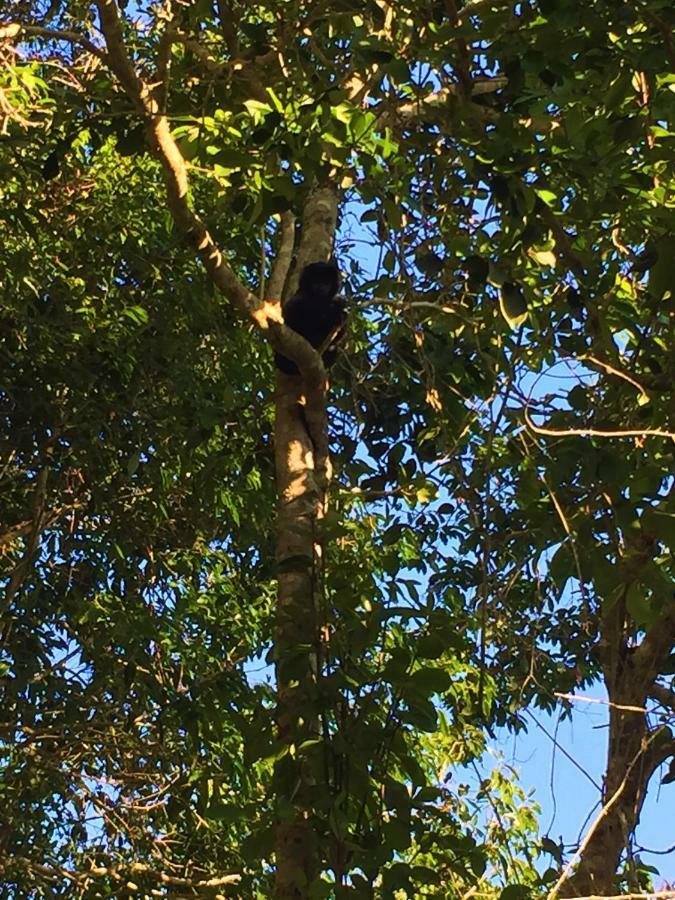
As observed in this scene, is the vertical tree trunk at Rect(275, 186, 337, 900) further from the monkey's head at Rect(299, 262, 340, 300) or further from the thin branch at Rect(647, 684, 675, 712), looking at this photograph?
the thin branch at Rect(647, 684, 675, 712)

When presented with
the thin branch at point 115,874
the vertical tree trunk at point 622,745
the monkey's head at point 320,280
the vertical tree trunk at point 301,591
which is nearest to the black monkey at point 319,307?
the monkey's head at point 320,280

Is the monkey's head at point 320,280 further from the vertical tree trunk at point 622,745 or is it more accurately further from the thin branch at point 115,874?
the thin branch at point 115,874

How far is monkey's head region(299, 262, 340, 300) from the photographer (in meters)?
3.68

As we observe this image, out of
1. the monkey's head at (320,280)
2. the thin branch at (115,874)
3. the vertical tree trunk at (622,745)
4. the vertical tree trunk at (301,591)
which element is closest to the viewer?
the vertical tree trunk at (301,591)

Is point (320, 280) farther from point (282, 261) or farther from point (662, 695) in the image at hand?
point (662, 695)

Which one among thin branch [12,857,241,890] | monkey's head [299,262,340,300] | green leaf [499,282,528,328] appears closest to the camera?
green leaf [499,282,528,328]

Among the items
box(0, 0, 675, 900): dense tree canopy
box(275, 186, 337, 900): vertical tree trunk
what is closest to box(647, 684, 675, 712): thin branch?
box(0, 0, 675, 900): dense tree canopy

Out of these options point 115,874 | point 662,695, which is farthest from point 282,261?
point 115,874

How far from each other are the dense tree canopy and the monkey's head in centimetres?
12

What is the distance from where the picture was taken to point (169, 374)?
17.0 ft

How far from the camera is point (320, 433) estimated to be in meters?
3.20

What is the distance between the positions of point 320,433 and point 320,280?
1.06 metres

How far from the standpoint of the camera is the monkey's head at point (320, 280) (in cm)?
368

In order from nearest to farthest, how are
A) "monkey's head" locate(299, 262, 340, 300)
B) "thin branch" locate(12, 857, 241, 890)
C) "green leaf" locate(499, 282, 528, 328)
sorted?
"green leaf" locate(499, 282, 528, 328) < "monkey's head" locate(299, 262, 340, 300) < "thin branch" locate(12, 857, 241, 890)
